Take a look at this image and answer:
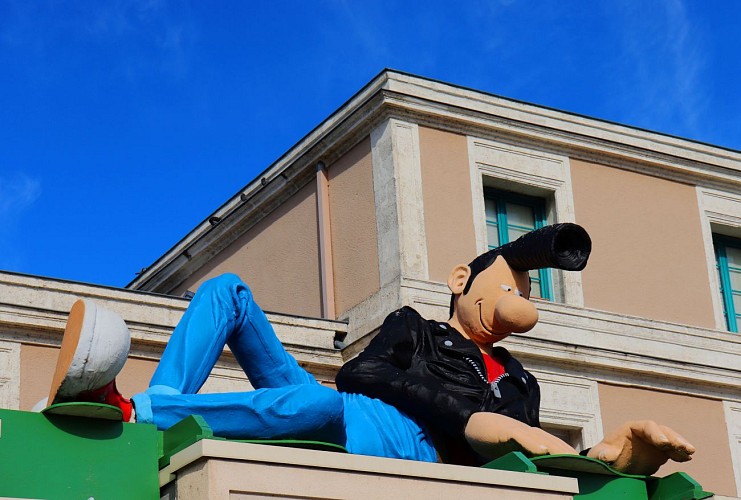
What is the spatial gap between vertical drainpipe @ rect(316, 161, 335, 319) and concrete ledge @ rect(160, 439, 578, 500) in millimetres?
14832

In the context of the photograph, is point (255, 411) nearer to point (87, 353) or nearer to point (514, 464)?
point (87, 353)

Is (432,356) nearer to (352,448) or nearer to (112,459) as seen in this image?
(352,448)

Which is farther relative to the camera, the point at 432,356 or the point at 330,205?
the point at 330,205

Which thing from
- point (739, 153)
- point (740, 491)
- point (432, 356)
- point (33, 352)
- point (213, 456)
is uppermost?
point (739, 153)

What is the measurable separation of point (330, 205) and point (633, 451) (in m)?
14.6

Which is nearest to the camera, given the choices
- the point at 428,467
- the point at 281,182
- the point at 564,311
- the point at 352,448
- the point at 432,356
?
the point at 428,467

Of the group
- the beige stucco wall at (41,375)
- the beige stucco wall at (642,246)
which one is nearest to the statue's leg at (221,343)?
the beige stucco wall at (41,375)

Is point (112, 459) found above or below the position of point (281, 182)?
below

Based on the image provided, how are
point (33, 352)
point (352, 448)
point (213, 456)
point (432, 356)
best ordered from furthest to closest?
1. point (33, 352)
2. point (432, 356)
3. point (352, 448)
4. point (213, 456)

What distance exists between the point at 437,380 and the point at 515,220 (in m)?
14.5

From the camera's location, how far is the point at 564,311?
2172 cm

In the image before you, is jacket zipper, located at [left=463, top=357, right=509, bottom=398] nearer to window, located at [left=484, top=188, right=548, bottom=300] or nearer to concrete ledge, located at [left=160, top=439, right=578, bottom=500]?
concrete ledge, located at [left=160, top=439, right=578, bottom=500]

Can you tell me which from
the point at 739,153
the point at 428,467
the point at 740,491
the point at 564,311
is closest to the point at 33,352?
the point at 564,311


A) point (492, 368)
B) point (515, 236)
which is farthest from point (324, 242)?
point (492, 368)
